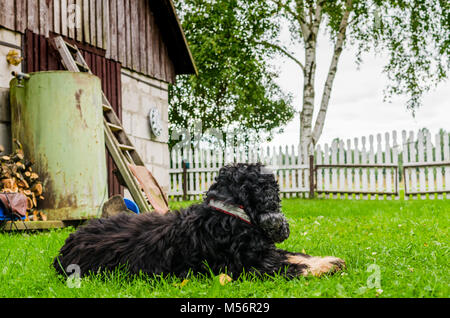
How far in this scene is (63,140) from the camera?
20.1ft

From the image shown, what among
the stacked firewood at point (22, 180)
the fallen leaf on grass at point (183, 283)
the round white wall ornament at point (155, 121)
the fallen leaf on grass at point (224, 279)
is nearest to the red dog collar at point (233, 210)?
the fallen leaf on grass at point (224, 279)

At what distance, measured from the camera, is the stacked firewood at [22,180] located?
605 centimetres

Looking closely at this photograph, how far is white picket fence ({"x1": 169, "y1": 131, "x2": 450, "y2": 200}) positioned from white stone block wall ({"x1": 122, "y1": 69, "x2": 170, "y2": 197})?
2376 mm

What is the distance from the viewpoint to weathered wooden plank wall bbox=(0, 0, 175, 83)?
24.3 ft

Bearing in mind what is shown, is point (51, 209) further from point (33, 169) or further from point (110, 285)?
point (110, 285)

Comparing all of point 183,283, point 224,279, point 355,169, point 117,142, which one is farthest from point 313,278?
point 355,169

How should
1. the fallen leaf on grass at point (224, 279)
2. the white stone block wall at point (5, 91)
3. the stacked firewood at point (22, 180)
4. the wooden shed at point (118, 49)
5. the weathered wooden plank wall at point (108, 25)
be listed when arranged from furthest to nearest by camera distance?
the weathered wooden plank wall at point (108, 25) < the wooden shed at point (118, 49) < the white stone block wall at point (5, 91) < the stacked firewood at point (22, 180) < the fallen leaf on grass at point (224, 279)

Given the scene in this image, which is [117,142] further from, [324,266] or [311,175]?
[311,175]

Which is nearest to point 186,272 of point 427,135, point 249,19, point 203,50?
point 427,135

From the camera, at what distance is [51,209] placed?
615 centimetres

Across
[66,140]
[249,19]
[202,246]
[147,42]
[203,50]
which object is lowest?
[202,246]

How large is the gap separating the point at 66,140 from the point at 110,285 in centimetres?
378

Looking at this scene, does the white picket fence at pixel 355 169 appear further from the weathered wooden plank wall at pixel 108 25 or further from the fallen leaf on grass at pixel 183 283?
the fallen leaf on grass at pixel 183 283

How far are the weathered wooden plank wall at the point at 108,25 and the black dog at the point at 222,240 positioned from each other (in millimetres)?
5493
